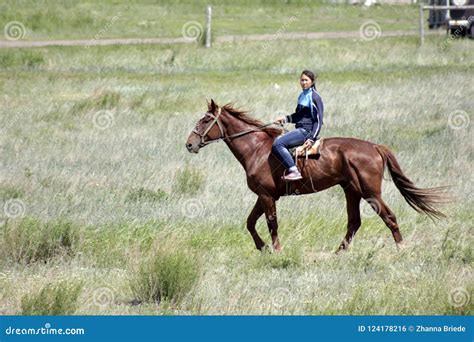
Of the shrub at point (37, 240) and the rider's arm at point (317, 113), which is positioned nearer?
the rider's arm at point (317, 113)

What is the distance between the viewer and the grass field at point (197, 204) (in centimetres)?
1058

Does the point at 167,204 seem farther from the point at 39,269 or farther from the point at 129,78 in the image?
the point at 129,78

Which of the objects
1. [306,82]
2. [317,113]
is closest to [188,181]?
[317,113]

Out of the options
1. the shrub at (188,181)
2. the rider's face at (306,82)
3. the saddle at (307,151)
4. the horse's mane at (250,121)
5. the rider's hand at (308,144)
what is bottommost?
the shrub at (188,181)

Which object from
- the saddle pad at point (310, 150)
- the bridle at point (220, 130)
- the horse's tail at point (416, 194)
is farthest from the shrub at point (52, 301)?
the horse's tail at point (416, 194)

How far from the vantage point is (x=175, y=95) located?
2664 centimetres

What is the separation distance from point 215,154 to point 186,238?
22.2 feet

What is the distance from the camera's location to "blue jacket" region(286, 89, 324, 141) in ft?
40.9

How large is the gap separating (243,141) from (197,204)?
248cm

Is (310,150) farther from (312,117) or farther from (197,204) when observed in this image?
(197,204)

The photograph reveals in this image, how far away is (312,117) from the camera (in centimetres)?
1256

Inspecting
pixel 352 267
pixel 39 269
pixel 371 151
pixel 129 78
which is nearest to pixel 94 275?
pixel 39 269

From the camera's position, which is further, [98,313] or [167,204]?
[167,204]

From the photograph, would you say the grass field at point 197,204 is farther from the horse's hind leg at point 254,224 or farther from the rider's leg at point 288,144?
the rider's leg at point 288,144
